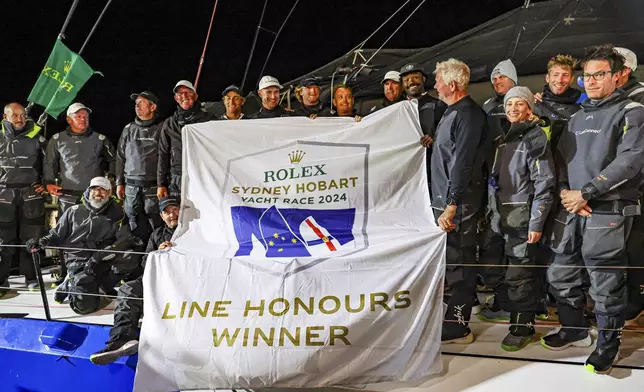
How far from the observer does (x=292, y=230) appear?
3.35 m

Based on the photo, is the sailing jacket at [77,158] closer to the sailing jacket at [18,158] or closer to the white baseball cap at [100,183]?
the sailing jacket at [18,158]

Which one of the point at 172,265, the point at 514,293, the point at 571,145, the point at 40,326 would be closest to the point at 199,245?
the point at 172,265

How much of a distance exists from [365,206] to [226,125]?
4.37 feet

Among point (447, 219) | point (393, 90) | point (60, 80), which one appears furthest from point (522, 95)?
point (60, 80)

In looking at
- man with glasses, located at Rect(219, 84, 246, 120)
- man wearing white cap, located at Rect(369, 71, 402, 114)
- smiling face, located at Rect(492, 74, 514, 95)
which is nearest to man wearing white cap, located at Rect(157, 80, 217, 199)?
man with glasses, located at Rect(219, 84, 246, 120)

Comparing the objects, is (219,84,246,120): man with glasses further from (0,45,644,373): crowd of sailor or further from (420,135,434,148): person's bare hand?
(420,135,434,148): person's bare hand

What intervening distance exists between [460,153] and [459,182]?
18 centimetres

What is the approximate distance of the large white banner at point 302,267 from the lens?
279 centimetres

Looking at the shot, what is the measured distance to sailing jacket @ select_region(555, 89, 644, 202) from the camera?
8.79ft

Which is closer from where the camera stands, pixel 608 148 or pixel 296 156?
pixel 608 148

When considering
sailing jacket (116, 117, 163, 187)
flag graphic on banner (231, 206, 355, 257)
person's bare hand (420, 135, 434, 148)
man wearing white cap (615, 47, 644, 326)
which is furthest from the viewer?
sailing jacket (116, 117, 163, 187)

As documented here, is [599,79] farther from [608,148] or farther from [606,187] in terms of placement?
[606,187]

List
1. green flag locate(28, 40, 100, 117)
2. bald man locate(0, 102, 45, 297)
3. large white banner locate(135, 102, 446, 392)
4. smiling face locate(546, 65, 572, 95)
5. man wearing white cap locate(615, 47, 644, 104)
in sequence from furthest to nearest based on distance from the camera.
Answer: green flag locate(28, 40, 100, 117), bald man locate(0, 102, 45, 297), smiling face locate(546, 65, 572, 95), man wearing white cap locate(615, 47, 644, 104), large white banner locate(135, 102, 446, 392)

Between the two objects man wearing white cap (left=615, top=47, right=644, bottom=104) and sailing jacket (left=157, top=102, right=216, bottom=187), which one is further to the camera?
sailing jacket (left=157, top=102, right=216, bottom=187)
